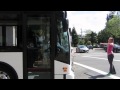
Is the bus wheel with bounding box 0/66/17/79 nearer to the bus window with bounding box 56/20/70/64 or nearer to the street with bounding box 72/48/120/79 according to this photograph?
the bus window with bounding box 56/20/70/64

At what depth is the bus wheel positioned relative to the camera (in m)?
9.77

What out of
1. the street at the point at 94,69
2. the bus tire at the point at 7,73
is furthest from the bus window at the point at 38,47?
the street at the point at 94,69

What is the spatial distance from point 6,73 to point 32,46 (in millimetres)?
1101

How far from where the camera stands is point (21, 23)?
32.4 feet

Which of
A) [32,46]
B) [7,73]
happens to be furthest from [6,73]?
[32,46]

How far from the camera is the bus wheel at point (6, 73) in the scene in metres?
9.77

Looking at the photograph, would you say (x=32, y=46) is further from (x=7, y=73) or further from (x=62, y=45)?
(x=7, y=73)

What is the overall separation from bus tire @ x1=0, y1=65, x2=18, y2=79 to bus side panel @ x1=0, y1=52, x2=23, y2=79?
0.12 meters

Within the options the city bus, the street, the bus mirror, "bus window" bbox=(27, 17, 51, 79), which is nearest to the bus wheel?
the city bus
